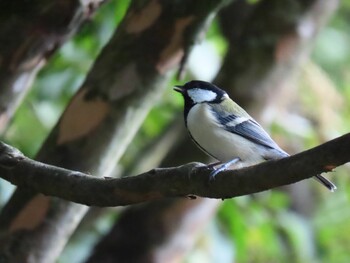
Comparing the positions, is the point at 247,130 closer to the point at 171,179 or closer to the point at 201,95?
the point at 201,95

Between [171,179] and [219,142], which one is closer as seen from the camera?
→ [171,179]

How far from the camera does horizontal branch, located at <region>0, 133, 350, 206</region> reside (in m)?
0.87

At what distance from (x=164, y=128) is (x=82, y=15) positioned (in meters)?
0.96

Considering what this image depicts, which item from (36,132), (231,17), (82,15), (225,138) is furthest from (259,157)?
(231,17)

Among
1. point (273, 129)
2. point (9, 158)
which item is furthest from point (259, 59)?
point (9, 158)

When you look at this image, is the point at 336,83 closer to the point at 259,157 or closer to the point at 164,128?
the point at 164,128

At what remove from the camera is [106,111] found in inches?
63.0

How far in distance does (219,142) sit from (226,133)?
0.03 m

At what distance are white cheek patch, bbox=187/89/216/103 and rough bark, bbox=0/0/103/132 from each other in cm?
32

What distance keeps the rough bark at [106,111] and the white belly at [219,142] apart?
281 mm

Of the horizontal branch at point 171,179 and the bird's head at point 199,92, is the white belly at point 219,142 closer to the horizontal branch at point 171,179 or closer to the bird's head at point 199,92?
the bird's head at point 199,92

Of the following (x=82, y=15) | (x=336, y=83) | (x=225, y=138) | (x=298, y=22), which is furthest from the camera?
(x=336, y=83)

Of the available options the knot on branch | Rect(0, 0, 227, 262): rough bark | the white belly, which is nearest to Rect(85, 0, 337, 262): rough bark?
Rect(0, 0, 227, 262): rough bark

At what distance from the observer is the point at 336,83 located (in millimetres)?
3711
